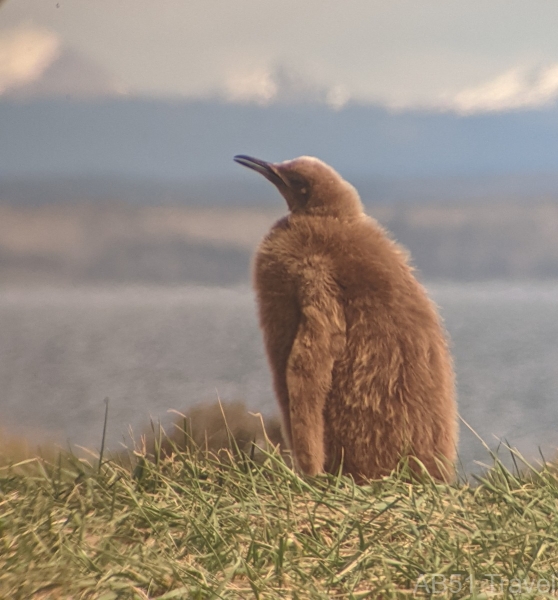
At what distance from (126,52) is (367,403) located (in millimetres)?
1044

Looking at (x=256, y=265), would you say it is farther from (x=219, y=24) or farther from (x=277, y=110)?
(x=219, y=24)

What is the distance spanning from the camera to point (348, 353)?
4.35 feet

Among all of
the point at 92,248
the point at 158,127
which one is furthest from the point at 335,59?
the point at 92,248

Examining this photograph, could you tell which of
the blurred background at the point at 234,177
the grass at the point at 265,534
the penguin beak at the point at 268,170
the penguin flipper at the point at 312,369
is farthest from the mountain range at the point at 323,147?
the grass at the point at 265,534

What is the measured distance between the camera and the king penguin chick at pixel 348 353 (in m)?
1.31

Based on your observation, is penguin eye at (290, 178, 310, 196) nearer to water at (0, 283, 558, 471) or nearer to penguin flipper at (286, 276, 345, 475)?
penguin flipper at (286, 276, 345, 475)

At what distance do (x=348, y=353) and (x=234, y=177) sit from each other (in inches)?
22.5

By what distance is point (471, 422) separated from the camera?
1560mm

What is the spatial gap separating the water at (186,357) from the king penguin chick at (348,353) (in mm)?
201

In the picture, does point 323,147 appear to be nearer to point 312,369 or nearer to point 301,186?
point 301,186

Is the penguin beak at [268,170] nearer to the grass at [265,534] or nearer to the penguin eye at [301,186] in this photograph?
the penguin eye at [301,186]

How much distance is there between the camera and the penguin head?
4.54ft

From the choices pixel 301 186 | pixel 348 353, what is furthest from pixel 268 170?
pixel 348 353

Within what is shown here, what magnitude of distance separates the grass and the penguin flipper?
64 millimetres
